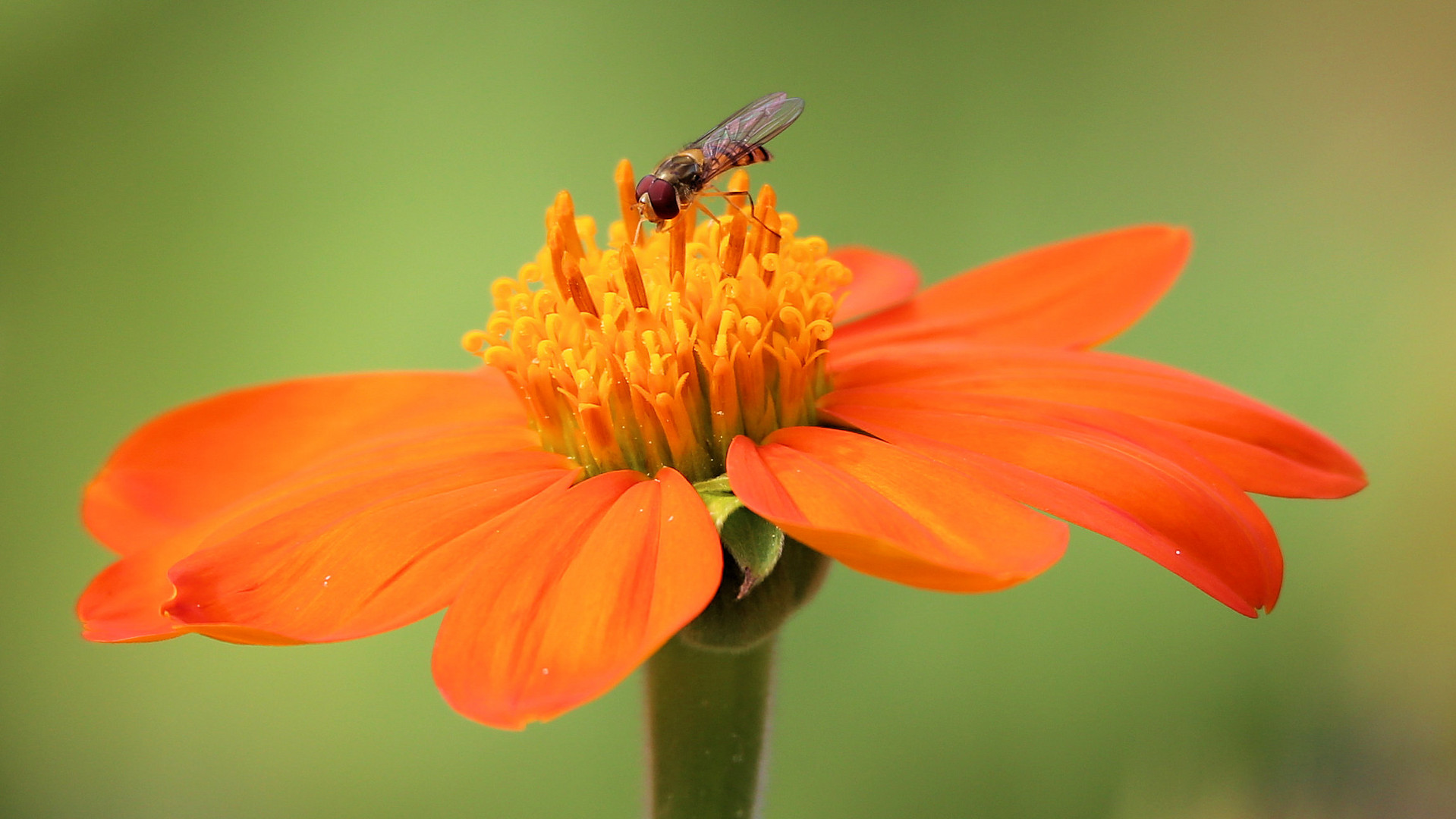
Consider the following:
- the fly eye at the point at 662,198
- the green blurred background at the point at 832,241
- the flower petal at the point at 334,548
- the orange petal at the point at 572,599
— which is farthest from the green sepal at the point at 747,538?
the green blurred background at the point at 832,241

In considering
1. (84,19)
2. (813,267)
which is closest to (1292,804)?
(813,267)

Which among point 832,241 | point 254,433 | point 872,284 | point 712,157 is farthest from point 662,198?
point 832,241

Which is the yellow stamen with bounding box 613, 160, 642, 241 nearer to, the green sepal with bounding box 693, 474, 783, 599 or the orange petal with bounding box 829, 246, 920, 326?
the orange petal with bounding box 829, 246, 920, 326

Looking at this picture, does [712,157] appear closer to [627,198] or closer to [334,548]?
[627,198]

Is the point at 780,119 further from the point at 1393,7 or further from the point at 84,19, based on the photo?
the point at 84,19

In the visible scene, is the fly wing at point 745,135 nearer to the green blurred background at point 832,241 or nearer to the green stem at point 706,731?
the green stem at point 706,731
